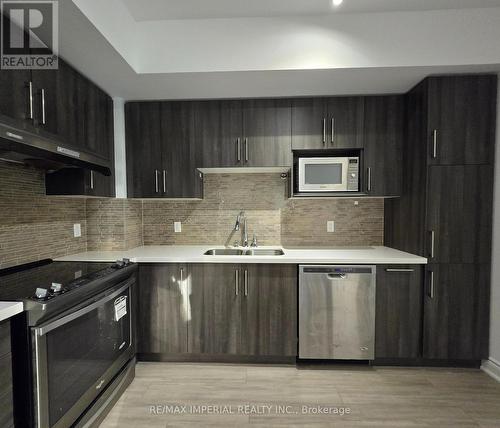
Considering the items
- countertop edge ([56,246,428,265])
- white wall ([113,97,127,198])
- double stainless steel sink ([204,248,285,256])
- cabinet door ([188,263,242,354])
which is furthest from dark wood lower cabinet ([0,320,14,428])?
double stainless steel sink ([204,248,285,256])

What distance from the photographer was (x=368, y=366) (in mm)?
2258

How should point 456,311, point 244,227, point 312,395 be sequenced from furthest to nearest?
point 244,227, point 456,311, point 312,395

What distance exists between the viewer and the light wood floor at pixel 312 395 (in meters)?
1.70

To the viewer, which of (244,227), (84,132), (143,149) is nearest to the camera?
(84,132)

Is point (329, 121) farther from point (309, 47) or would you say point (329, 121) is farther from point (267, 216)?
point (267, 216)

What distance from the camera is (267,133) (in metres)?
2.44

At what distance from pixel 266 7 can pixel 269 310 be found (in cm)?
223

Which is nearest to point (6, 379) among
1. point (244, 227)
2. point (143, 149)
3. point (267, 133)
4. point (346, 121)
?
point (143, 149)

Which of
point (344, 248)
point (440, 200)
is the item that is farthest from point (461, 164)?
point (344, 248)

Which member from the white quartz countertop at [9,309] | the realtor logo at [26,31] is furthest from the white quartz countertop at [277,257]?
the realtor logo at [26,31]

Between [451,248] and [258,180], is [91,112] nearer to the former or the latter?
[258,180]

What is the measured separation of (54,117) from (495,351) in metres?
3.61

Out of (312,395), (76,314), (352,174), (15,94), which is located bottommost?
(312,395)

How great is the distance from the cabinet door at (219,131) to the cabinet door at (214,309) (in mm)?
974
